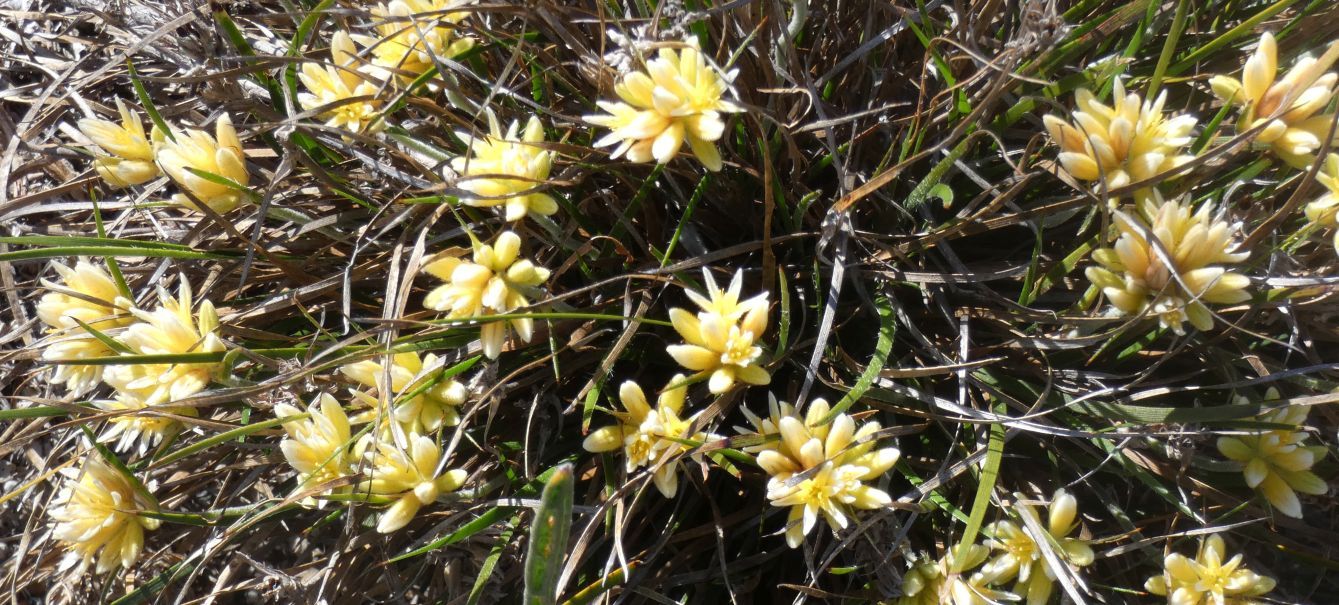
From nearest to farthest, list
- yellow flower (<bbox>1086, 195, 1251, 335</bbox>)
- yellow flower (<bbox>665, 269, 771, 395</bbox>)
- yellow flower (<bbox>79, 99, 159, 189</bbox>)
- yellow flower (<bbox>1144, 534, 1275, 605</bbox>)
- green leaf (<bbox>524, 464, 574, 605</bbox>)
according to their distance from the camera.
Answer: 1. green leaf (<bbox>524, 464, 574, 605</bbox>)
2. yellow flower (<bbox>1086, 195, 1251, 335</bbox>)
3. yellow flower (<bbox>665, 269, 771, 395</bbox>)
4. yellow flower (<bbox>1144, 534, 1275, 605</bbox>)
5. yellow flower (<bbox>79, 99, 159, 189</bbox>)

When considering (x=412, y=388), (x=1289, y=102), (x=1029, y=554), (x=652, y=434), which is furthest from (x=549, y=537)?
(x=1289, y=102)

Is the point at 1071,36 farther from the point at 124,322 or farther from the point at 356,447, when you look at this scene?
the point at 124,322

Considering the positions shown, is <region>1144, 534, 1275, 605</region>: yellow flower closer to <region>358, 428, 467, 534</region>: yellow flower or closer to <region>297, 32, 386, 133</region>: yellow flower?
<region>358, 428, 467, 534</region>: yellow flower

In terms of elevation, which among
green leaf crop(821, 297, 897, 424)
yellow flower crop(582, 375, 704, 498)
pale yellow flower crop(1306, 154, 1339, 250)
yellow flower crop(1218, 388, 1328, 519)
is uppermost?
pale yellow flower crop(1306, 154, 1339, 250)

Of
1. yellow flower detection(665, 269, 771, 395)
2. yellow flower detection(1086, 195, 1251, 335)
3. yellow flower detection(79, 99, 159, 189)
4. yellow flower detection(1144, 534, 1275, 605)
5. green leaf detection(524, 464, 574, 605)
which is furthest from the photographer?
yellow flower detection(79, 99, 159, 189)

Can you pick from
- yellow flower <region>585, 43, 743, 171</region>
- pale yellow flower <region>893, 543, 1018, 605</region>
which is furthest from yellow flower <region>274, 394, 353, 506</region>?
pale yellow flower <region>893, 543, 1018, 605</region>

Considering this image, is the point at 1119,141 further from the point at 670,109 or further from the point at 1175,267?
the point at 670,109
